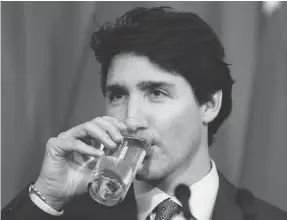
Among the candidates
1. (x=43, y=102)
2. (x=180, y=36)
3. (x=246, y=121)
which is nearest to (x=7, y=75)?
(x=43, y=102)

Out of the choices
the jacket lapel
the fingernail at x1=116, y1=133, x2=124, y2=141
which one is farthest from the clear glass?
the jacket lapel

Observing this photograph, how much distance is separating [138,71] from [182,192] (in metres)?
0.24

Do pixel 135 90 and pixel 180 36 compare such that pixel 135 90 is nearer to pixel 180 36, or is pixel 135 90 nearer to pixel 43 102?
pixel 180 36

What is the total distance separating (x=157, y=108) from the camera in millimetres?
767

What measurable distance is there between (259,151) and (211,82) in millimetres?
161

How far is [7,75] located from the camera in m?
0.91

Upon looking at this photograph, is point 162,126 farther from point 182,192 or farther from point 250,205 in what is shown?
point 250,205

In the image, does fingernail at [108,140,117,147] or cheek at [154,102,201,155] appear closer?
fingernail at [108,140,117,147]

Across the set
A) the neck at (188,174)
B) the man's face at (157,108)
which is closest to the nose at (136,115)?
the man's face at (157,108)

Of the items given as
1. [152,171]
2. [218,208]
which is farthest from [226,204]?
[152,171]

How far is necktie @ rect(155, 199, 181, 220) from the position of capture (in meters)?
0.77

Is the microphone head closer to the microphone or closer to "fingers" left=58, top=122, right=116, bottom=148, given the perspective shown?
the microphone

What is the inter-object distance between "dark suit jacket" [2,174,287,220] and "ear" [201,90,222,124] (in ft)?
0.37

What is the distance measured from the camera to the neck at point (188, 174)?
0.79m
